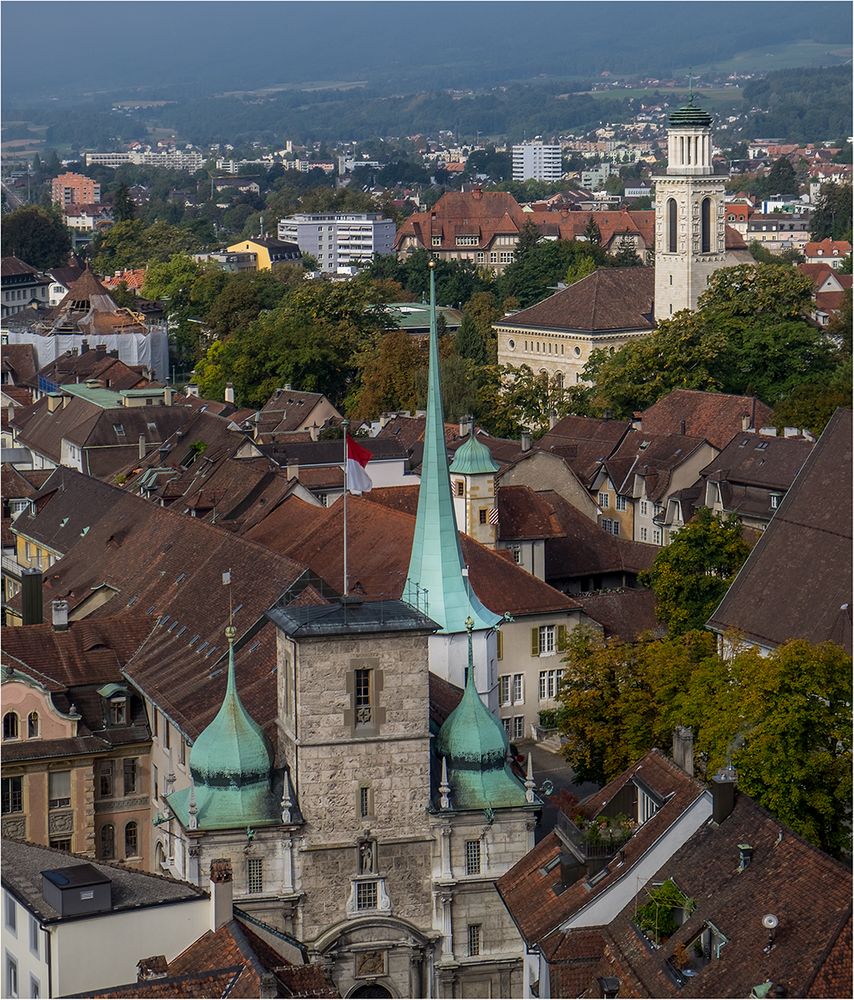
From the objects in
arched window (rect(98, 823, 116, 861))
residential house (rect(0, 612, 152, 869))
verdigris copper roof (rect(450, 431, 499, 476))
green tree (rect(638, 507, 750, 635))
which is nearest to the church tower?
green tree (rect(638, 507, 750, 635))

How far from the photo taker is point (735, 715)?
57125 millimetres

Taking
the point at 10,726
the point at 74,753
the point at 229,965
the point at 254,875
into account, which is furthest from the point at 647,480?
the point at 229,965

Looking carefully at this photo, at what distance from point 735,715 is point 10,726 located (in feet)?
58.3

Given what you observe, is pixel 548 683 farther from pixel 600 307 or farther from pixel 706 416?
pixel 600 307

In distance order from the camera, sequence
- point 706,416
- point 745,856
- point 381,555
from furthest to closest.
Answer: point 706,416, point 381,555, point 745,856

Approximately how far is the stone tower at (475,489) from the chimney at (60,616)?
14.7 m

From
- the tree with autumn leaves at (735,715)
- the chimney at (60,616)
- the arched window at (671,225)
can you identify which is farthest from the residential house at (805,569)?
the arched window at (671,225)

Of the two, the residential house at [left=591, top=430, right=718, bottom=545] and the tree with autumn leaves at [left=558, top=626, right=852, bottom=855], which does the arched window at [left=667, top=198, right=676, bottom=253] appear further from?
the tree with autumn leaves at [left=558, top=626, right=852, bottom=855]

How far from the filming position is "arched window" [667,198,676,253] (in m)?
145

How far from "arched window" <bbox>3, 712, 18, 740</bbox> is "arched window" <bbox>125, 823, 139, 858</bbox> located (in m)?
3.73

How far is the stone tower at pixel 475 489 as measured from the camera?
7738 centimetres

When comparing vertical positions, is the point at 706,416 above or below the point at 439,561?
below

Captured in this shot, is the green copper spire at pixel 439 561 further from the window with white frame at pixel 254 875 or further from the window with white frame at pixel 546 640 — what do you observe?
the window with white frame at pixel 546 640

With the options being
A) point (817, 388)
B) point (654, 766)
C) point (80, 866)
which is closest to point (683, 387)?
point (817, 388)
